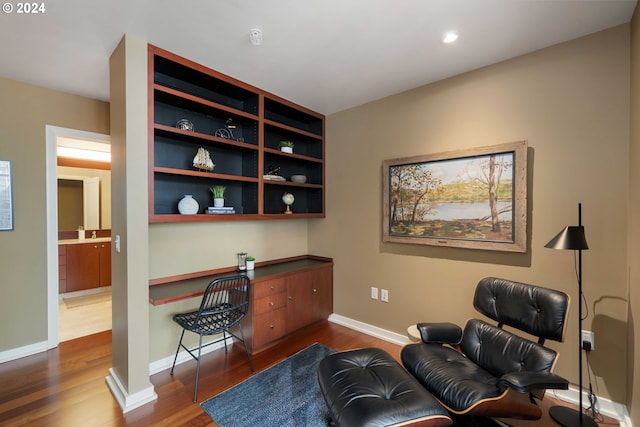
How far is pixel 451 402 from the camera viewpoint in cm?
150

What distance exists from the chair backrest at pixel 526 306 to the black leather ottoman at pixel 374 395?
83 centimetres

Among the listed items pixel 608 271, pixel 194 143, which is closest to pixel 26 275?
pixel 194 143

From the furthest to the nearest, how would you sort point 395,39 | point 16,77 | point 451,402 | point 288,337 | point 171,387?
point 288,337, point 16,77, point 171,387, point 395,39, point 451,402

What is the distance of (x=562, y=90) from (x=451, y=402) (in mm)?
2241

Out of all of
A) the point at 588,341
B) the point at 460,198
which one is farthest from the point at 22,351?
the point at 588,341

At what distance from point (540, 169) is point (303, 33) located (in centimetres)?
201

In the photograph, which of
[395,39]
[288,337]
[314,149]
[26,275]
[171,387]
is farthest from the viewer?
[314,149]

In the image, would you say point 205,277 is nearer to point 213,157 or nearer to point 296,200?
point 213,157

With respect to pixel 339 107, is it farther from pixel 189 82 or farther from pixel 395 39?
pixel 189 82

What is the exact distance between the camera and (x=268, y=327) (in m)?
2.72

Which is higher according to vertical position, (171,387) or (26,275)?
(26,275)

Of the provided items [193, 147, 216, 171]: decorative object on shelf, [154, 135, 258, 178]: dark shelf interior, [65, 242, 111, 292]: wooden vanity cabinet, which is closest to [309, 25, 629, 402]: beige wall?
[154, 135, 258, 178]: dark shelf interior

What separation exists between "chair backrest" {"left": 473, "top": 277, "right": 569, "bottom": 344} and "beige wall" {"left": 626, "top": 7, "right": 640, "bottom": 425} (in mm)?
335

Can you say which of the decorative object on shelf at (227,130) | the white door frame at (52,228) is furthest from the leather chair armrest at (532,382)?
the white door frame at (52,228)
